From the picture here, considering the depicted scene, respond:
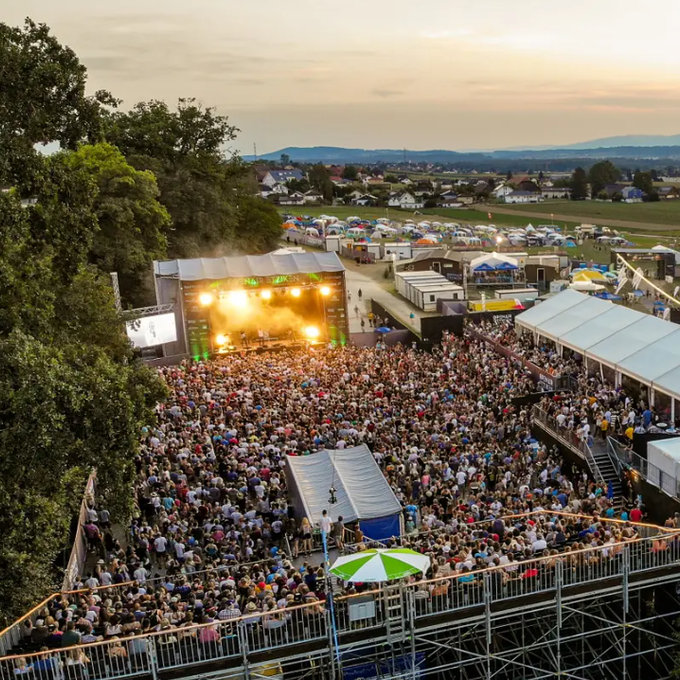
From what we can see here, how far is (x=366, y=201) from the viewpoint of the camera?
472 feet

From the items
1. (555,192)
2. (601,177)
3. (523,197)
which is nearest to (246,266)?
(523,197)

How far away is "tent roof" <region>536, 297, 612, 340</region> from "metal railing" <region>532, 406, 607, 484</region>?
5305 mm

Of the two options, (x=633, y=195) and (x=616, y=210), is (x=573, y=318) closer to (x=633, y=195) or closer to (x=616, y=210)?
(x=616, y=210)

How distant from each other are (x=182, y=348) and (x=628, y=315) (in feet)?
57.3

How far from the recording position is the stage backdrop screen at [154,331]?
94.5ft

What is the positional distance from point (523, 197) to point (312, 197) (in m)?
43.4

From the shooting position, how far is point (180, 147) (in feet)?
164

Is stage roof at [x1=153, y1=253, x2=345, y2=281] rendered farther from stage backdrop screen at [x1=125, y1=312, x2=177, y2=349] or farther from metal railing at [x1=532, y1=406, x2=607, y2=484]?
metal railing at [x1=532, y1=406, x2=607, y2=484]

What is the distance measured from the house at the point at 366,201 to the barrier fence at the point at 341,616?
13306cm

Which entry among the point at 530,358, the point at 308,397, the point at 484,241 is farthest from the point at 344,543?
the point at 484,241

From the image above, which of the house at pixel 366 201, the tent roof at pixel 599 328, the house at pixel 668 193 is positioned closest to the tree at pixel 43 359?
the tent roof at pixel 599 328

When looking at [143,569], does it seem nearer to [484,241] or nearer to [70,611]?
[70,611]

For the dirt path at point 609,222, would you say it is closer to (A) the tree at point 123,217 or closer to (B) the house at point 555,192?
(B) the house at point 555,192

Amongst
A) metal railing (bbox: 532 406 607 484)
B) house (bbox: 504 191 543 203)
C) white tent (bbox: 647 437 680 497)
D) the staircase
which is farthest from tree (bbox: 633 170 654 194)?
white tent (bbox: 647 437 680 497)
